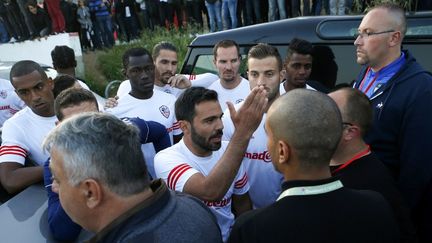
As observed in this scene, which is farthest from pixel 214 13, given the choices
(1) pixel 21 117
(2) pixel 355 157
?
(2) pixel 355 157

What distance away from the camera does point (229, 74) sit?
3791 mm

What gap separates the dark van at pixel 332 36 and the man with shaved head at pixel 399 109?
1.40 feet

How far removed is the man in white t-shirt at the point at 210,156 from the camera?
1.97 meters

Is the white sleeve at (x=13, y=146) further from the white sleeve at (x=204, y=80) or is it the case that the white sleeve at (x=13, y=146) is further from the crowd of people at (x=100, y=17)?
the crowd of people at (x=100, y=17)

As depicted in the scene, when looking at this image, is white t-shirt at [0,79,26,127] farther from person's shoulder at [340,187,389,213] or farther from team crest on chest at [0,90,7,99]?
person's shoulder at [340,187,389,213]

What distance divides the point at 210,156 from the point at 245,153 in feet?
0.69

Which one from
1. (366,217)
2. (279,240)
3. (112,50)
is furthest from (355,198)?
(112,50)

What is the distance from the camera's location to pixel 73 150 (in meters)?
1.37

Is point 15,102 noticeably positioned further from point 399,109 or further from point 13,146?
point 399,109

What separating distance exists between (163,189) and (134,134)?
223 mm

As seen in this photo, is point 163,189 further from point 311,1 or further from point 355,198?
point 311,1

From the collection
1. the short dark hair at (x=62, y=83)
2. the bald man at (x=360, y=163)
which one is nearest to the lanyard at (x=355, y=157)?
the bald man at (x=360, y=163)

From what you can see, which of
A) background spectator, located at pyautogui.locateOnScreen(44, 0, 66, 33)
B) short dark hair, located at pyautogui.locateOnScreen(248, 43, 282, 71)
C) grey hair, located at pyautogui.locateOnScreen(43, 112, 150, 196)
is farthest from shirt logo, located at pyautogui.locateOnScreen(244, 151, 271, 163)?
background spectator, located at pyautogui.locateOnScreen(44, 0, 66, 33)

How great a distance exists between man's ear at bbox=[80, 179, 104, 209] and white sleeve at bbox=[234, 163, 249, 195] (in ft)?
3.90
